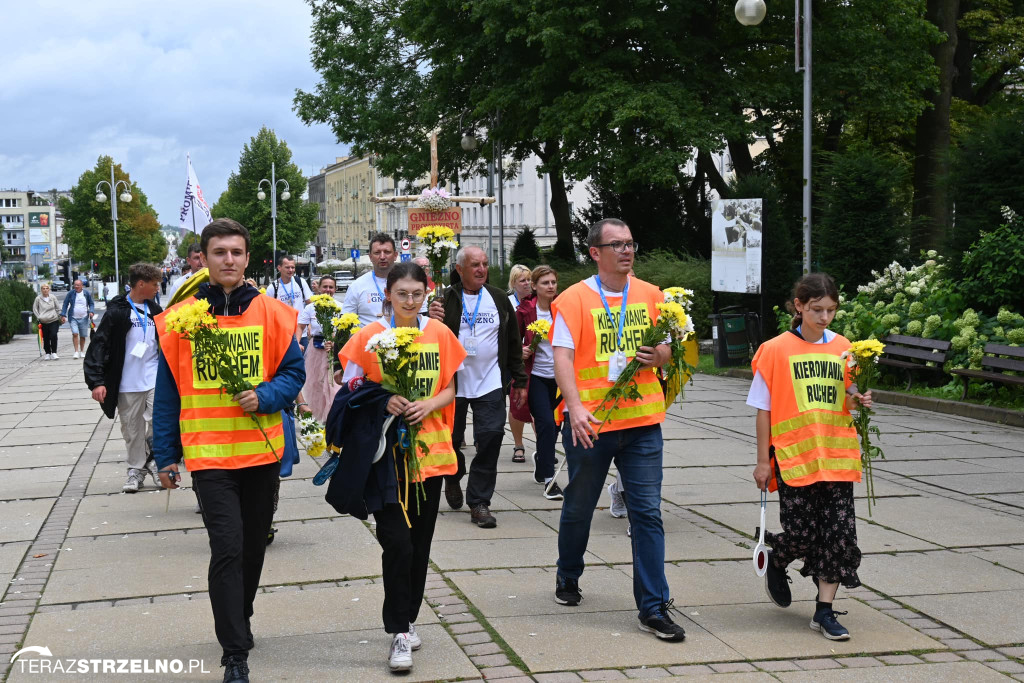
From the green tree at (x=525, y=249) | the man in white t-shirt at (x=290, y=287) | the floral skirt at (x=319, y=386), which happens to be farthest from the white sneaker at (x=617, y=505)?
the green tree at (x=525, y=249)

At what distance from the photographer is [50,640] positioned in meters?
5.54

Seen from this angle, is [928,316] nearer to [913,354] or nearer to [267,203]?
[913,354]

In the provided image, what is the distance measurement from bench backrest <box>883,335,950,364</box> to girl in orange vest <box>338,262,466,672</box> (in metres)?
11.3

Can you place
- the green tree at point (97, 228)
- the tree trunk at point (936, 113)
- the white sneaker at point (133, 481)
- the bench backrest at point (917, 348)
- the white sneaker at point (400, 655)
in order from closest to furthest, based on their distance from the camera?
the white sneaker at point (400, 655)
the white sneaker at point (133, 481)
the bench backrest at point (917, 348)
the tree trunk at point (936, 113)
the green tree at point (97, 228)

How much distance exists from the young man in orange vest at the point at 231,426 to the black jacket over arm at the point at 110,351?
14.6 feet

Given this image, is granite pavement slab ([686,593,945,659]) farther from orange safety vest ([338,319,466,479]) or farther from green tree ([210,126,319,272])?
green tree ([210,126,319,272])

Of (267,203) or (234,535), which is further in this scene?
(267,203)

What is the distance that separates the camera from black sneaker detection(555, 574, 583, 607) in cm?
601

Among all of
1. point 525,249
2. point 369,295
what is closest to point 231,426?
point 369,295

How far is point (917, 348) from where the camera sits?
15.9 metres

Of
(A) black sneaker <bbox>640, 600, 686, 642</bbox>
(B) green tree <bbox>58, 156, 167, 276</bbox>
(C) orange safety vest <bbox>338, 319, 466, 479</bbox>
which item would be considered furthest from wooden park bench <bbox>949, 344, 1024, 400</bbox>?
(B) green tree <bbox>58, 156, 167, 276</bbox>

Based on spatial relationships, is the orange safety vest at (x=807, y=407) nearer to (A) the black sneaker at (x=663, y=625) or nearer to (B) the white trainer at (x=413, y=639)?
(A) the black sneaker at (x=663, y=625)

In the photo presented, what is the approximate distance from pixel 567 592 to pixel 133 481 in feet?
16.7

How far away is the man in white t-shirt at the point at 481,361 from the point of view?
8141 millimetres
